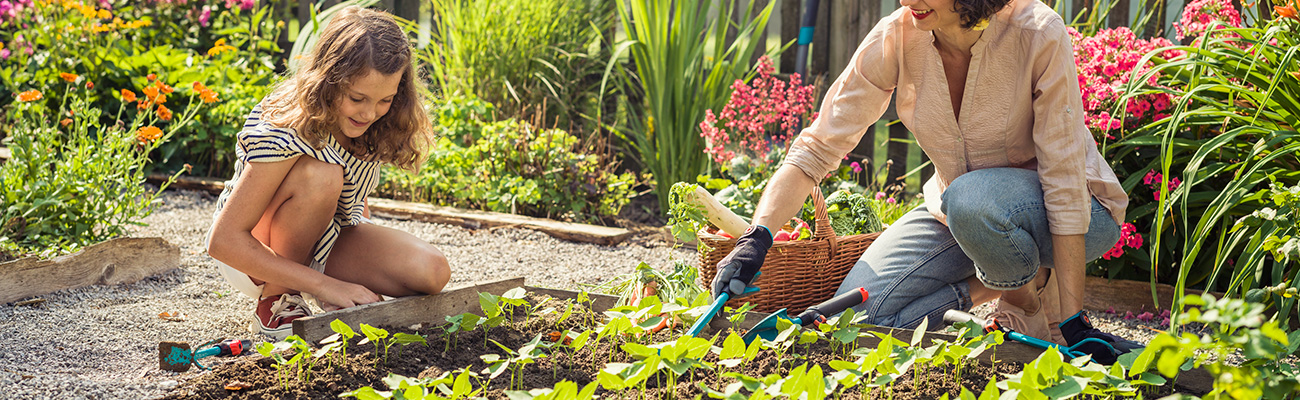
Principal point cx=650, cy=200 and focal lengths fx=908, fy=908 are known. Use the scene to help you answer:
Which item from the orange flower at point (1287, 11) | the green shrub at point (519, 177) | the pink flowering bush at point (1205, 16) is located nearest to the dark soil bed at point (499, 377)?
the orange flower at point (1287, 11)

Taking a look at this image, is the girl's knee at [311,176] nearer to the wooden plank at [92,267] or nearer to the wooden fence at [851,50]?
the wooden plank at [92,267]

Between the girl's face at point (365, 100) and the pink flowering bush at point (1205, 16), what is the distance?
6.52 feet

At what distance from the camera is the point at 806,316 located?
5.46 ft

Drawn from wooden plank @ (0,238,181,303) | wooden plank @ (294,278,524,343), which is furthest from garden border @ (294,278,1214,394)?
wooden plank @ (0,238,181,303)

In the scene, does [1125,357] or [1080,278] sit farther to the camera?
[1080,278]

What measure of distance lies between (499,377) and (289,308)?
63 centimetres

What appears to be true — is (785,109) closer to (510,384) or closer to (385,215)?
(385,215)

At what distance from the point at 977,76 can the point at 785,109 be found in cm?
150

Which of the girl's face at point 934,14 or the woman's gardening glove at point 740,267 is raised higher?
the girl's face at point 934,14

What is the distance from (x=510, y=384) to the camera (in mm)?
1518

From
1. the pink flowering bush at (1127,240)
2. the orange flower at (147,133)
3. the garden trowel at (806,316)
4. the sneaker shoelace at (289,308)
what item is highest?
the orange flower at (147,133)

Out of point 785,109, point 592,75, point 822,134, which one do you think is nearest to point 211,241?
point 822,134

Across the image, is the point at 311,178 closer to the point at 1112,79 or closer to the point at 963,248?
the point at 963,248

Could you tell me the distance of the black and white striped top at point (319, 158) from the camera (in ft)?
6.09
